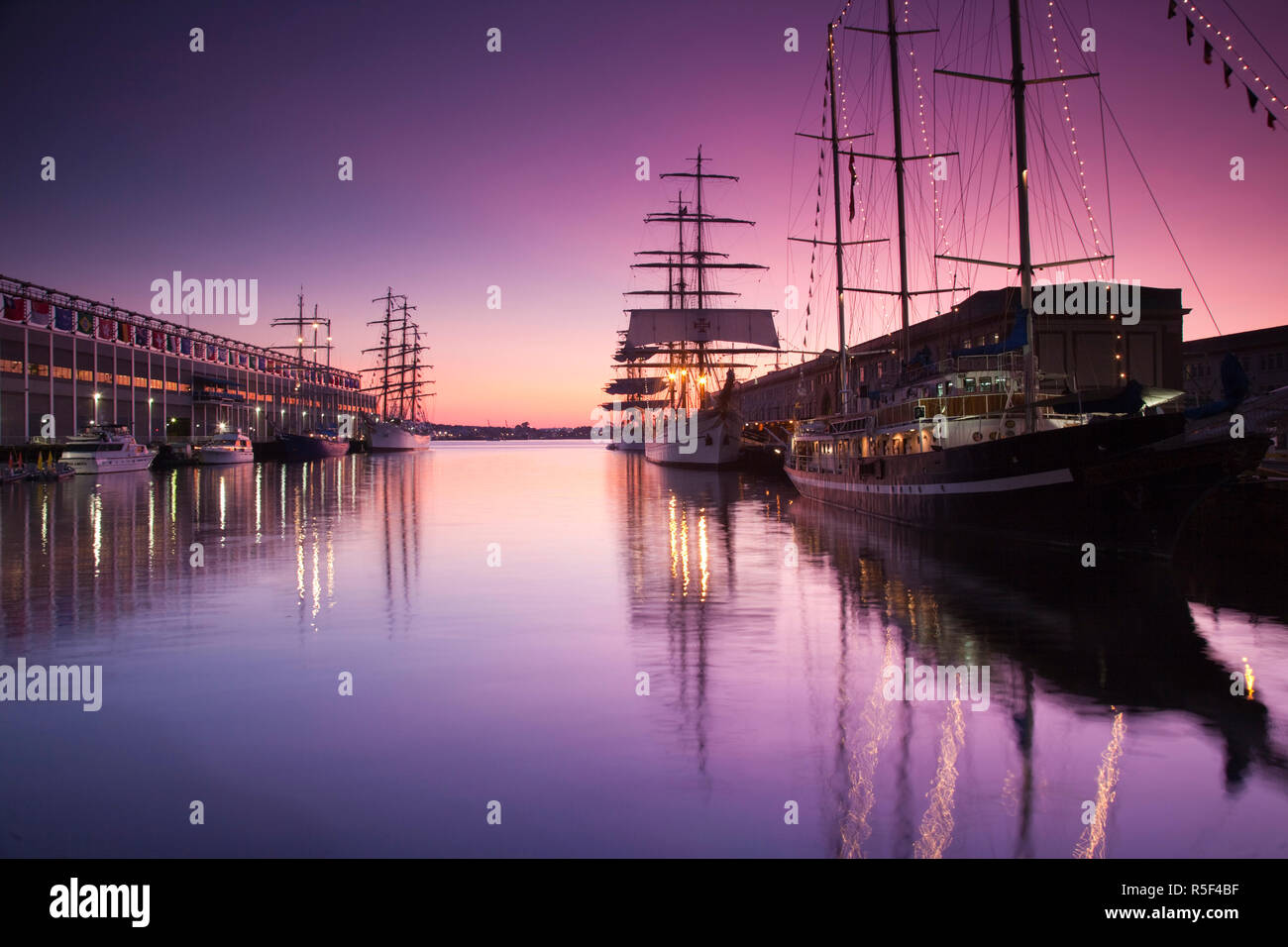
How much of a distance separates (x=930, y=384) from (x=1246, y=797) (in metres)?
24.0

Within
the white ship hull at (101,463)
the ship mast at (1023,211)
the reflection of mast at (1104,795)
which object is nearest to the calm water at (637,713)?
the reflection of mast at (1104,795)

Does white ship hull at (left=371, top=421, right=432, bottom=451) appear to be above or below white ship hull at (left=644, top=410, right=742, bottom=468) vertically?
above

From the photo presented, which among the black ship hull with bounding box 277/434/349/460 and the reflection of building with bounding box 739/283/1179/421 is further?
the black ship hull with bounding box 277/434/349/460

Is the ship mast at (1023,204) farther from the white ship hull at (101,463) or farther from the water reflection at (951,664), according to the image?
the white ship hull at (101,463)

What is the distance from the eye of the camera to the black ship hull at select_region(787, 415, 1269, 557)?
2016 centimetres

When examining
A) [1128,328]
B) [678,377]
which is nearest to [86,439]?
[678,377]

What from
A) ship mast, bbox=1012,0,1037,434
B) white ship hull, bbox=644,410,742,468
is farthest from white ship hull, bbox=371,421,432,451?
ship mast, bbox=1012,0,1037,434

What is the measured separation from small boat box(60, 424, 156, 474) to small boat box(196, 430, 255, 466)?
13.0 meters

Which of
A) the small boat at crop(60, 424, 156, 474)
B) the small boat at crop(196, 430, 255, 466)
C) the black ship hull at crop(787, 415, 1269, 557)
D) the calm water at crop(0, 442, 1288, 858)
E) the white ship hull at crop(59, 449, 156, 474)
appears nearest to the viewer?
the calm water at crop(0, 442, 1288, 858)

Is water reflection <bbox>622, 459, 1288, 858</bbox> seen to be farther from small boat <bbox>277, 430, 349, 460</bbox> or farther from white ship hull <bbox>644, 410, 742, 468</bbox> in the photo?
small boat <bbox>277, 430, 349, 460</bbox>

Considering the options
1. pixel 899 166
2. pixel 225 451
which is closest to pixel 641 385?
pixel 225 451

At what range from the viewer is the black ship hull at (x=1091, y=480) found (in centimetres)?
2016
